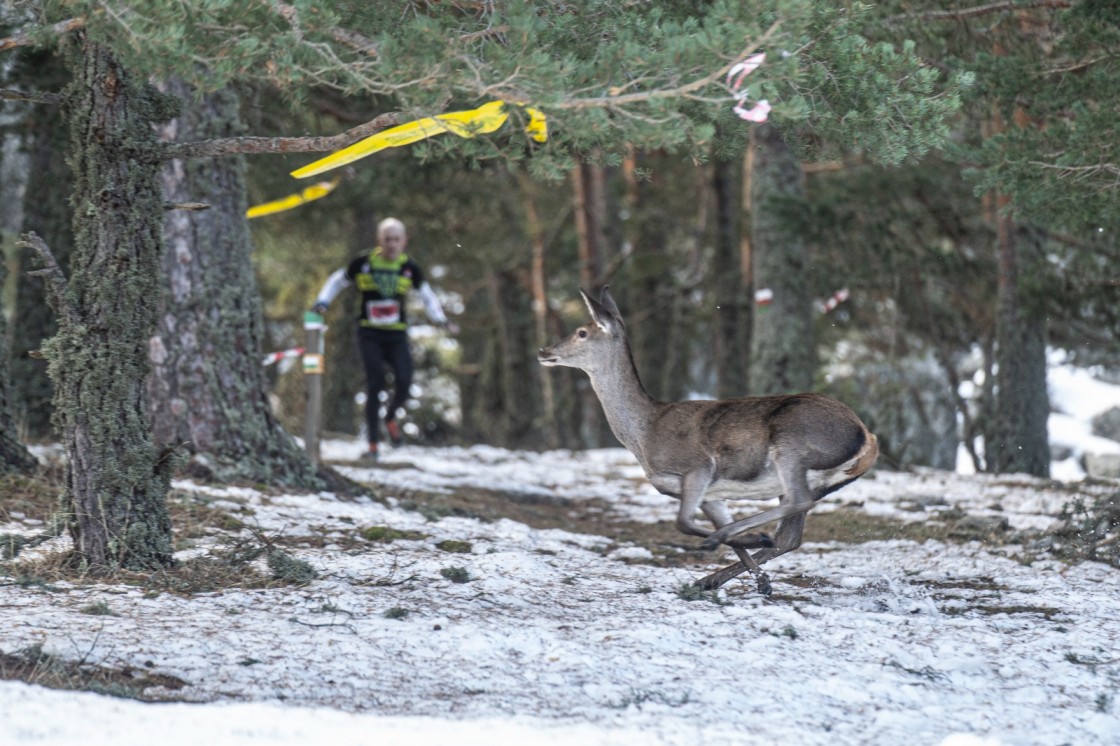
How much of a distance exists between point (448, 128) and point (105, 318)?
2.09 metres

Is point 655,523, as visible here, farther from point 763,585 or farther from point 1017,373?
point 1017,373

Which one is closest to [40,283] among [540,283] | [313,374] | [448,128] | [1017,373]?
[313,374]

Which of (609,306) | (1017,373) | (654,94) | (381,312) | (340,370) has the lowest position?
(340,370)

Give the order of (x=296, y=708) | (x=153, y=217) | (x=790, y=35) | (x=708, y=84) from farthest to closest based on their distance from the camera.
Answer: (x=153, y=217), (x=708, y=84), (x=790, y=35), (x=296, y=708)

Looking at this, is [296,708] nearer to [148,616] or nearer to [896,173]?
[148,616]

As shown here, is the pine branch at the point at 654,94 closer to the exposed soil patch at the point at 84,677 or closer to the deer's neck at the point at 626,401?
the deer's neck at the point at 626,401

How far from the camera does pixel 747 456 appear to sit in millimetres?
6793

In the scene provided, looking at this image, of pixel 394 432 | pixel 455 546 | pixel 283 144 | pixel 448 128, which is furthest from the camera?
pixel 394 432

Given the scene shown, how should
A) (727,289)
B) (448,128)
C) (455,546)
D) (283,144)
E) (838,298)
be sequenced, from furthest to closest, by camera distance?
1. (727,289)
2. (838,298)
3. (455,546)
4. (283,144)
5. (448,128)

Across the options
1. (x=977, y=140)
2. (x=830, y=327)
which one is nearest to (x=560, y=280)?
(x=830, y=327)

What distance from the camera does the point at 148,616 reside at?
216 inches

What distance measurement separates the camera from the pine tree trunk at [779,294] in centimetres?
1469

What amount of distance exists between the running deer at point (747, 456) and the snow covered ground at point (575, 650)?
0.37m

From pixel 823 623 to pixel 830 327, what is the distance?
1658 cm
